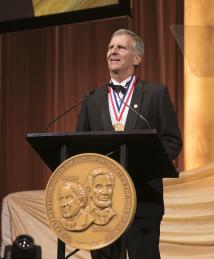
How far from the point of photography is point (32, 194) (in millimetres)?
4113

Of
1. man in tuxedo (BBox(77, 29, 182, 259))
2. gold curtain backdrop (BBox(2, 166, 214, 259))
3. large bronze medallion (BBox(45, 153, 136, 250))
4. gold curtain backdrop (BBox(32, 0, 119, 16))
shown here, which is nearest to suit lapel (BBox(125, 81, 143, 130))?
man in tuxedo (BBox(77, 29, 182, 259))

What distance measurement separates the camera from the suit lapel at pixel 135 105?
6.81 ft

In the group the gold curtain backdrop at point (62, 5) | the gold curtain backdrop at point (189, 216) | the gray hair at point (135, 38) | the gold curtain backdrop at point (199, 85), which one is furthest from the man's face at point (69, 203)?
the gold curtain backdrop at point (62, 5)

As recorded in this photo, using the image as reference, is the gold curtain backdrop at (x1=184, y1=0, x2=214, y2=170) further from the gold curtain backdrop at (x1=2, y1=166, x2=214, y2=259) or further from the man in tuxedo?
the man in tuxedo

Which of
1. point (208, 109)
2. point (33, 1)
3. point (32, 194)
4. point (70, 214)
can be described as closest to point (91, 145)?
point (70, 214)

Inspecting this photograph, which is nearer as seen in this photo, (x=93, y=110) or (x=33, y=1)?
(x=93, y=110)

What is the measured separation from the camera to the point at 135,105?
2.11m

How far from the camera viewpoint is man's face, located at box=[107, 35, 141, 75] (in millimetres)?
2203

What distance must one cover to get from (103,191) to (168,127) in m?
0.44

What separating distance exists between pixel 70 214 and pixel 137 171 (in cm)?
29

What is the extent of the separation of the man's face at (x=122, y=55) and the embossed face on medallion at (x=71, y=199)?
23.2 inches

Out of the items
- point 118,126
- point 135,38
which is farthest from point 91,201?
point 135,38

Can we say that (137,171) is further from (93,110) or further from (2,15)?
(2,15)

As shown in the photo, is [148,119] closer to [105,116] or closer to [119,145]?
[105,116]
